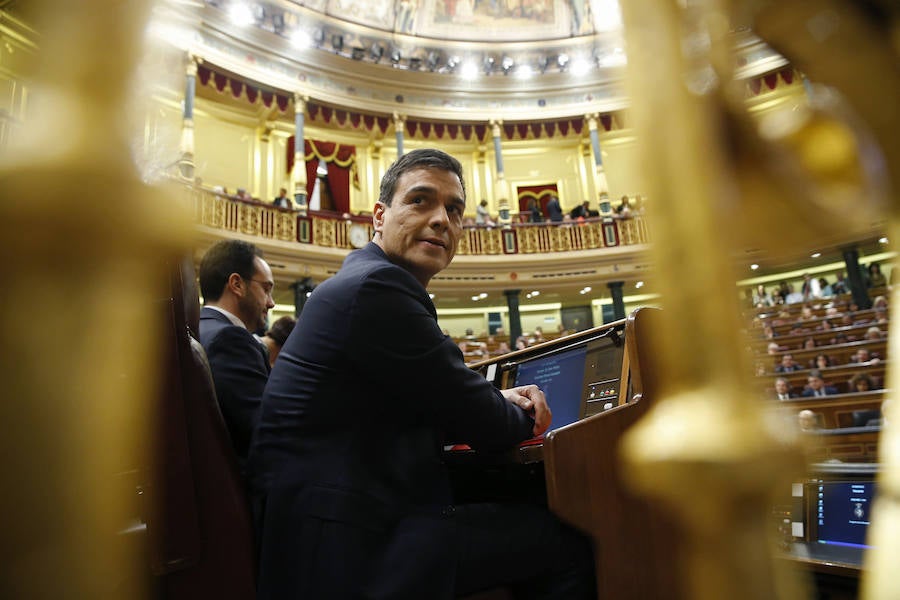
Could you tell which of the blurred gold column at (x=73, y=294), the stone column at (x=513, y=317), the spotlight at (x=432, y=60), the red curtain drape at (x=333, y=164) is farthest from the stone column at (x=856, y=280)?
the blurred gold column at (x=73, y=294)

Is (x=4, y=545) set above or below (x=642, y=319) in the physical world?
below

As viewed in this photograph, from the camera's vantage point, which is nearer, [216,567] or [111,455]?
[111,455]

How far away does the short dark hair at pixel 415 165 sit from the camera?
5.59 ft

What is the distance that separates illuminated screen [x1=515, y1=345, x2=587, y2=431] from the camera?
6.40ft

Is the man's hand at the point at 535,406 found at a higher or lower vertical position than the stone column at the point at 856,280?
lower

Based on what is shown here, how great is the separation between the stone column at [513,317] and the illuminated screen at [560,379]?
9117mm

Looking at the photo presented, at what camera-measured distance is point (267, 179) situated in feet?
41.7

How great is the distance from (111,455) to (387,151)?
572 inches

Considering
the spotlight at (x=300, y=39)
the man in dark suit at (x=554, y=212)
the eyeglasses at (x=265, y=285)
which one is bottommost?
the eyeglasses at (x=265, y=285)

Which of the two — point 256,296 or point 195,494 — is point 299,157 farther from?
point 195,494

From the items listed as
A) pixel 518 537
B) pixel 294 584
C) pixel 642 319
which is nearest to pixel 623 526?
pixel 518 537

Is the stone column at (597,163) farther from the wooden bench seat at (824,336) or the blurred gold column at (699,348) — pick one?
the blurred gold column at (699,348)

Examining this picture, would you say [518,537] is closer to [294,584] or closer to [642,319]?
[294,584]

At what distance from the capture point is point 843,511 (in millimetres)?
1676
